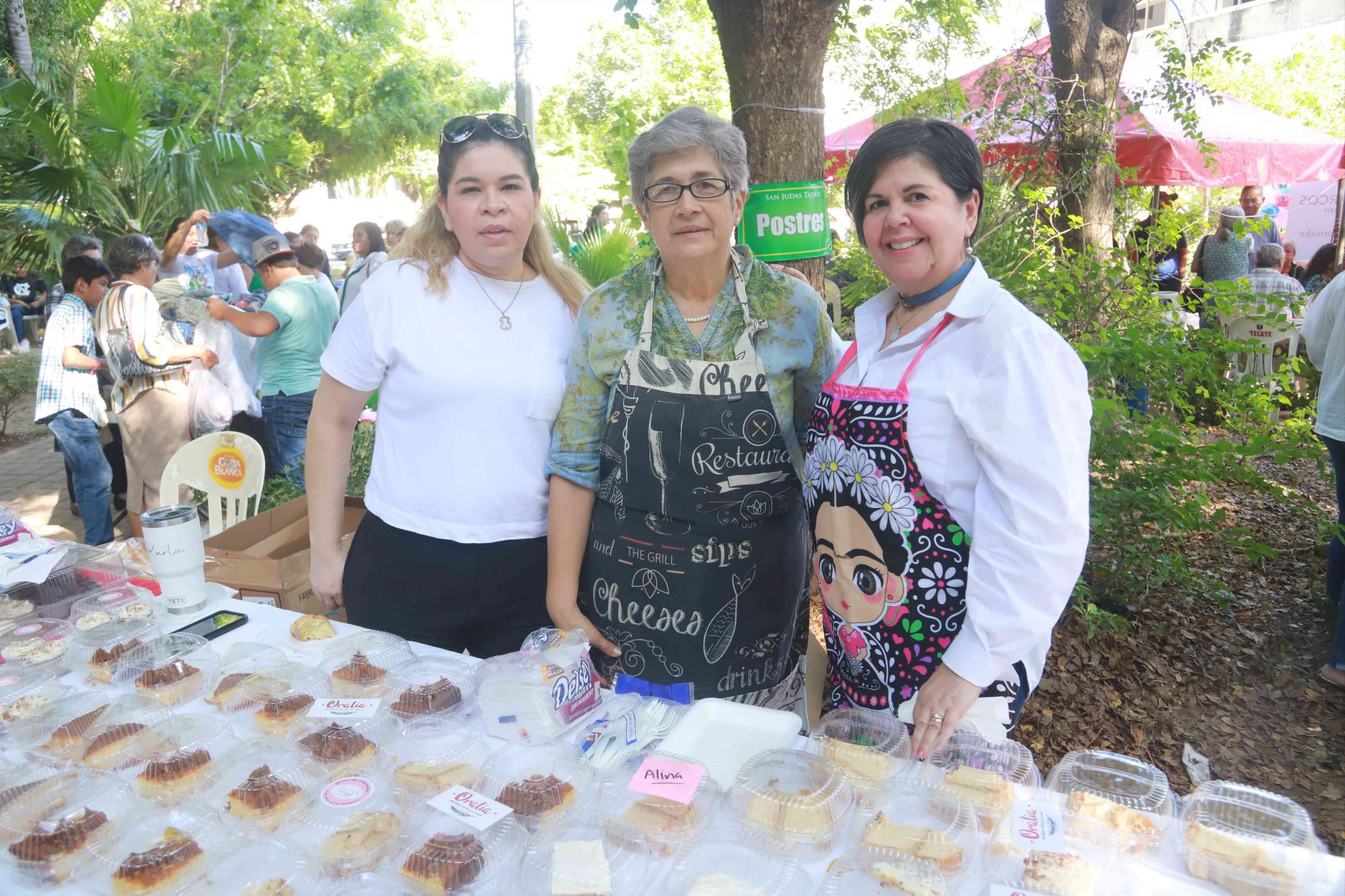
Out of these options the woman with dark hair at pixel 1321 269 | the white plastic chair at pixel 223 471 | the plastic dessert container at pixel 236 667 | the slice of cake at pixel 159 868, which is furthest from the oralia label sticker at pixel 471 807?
the woman with dark hair at pixel 1321 269

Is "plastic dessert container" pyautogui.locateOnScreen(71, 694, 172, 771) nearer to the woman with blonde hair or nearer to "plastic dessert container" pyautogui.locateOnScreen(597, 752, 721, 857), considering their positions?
the woman with blonde hair

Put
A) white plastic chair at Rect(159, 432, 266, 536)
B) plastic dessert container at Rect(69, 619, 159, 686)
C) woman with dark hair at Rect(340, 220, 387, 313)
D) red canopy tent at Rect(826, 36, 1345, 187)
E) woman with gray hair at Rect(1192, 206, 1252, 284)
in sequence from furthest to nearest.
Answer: woman with gray hair at Rect(1192, 206, 1252, 284) < red canopy tent at Rect(826, 36, 1345, 187) < woman with dark hair at Rect(340, 220, 387, 313) < white plastic chair at Rect(159, 432, 266, 536) < plastic dessert container at Rect(69, 619, 159, 686)

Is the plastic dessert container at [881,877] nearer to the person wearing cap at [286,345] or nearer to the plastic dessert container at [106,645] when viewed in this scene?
the plastic dessert container at [106,645]

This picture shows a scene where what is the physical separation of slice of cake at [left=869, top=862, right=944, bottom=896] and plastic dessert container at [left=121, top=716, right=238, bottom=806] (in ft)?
3.53

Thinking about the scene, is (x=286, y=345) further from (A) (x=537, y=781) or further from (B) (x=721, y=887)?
(B) (x=721, y=887)

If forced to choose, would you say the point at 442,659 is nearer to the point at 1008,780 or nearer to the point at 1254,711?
the point at 1008,780

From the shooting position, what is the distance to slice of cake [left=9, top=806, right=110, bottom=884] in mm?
1237

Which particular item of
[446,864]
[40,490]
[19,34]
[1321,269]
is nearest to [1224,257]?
[1321,269]

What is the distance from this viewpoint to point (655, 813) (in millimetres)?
1263

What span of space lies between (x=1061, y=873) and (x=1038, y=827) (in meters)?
0.10

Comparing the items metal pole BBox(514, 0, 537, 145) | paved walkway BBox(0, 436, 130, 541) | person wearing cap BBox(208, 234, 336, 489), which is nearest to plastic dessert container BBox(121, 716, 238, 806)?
person wearing cap BBox(208, 234, 336, 489)

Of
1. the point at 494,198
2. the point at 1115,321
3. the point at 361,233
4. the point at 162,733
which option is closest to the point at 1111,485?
the point at 1115,321

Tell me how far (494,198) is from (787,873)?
1.52 meters

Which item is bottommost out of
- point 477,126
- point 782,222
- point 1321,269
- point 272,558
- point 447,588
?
point 272,558
